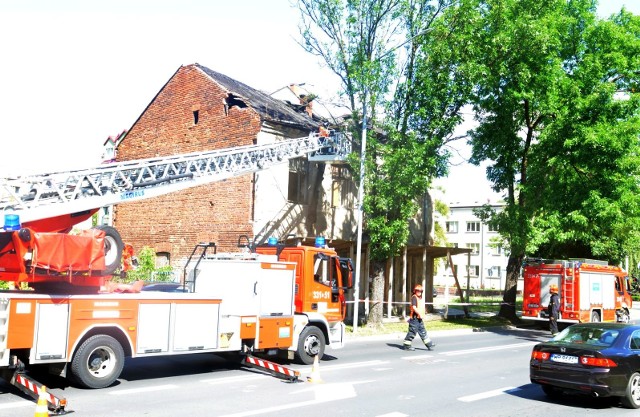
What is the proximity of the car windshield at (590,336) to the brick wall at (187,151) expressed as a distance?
14.3m

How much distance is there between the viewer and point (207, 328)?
1160 centimetres

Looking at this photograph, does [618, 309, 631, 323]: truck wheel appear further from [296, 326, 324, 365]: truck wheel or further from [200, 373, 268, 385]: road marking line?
[200, 373, 268, 385]: road marking line

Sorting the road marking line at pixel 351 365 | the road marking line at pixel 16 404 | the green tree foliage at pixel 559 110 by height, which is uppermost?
the green tree foliage at pixel 559 110

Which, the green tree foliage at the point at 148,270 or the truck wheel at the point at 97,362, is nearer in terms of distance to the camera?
the truck wheel at the point at 97,362

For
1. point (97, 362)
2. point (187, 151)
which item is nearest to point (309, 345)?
point (97, 362)

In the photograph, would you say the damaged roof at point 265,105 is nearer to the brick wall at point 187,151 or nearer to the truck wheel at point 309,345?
the brick wall at point 187,151

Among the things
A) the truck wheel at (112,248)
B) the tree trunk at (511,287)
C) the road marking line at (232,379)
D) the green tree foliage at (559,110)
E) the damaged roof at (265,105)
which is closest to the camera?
the truck wheel at (112,248)

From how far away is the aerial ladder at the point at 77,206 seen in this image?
9734 millimetres

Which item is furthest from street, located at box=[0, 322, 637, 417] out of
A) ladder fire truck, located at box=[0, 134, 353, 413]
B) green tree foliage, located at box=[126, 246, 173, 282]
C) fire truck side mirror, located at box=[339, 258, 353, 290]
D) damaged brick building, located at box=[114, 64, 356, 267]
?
green tree foliage, located at box=[126, 246, 173, 282]

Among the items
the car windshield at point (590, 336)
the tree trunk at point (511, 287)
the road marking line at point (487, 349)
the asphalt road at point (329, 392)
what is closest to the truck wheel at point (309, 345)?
the asphalt road at point (329, 392)

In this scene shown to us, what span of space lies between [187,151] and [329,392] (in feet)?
58.0

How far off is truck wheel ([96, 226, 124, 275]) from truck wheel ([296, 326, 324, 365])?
14.3ft

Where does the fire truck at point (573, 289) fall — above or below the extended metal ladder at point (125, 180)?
below

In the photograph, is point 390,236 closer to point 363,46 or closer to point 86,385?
point 363,46
